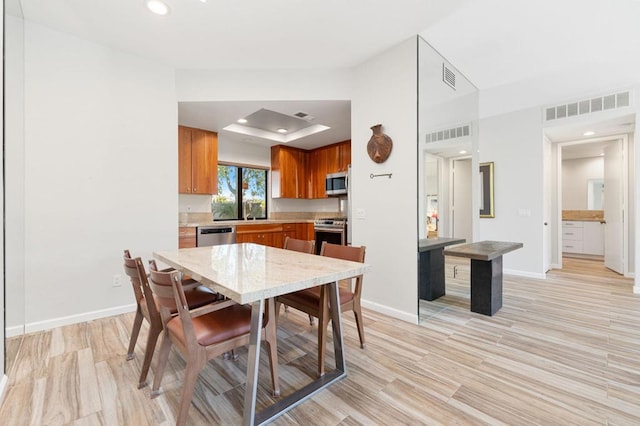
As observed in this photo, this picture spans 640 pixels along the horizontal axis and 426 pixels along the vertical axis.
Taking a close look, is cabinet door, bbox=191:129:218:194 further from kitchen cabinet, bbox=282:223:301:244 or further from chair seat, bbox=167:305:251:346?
chair seat, bbox=167:305:251:346

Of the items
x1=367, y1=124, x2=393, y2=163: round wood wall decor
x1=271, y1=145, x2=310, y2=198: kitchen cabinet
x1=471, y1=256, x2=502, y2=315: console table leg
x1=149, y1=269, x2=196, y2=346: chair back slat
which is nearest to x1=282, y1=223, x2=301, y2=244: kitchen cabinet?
x1=271, y1=145, x2=310, y2=198: kitchen cabinet

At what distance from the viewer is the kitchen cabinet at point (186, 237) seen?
405 centimetres

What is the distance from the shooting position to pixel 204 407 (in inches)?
60.9

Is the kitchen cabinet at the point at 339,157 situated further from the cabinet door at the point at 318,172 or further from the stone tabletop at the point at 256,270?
the stone tabletop at the point at 256,270

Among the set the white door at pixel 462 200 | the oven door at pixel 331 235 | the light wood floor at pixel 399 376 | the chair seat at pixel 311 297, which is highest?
the white door at pixel 462 200

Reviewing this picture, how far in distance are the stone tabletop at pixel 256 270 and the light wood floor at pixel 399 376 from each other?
715 millimetres

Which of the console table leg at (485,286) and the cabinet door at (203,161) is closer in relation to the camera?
the console table leg at (485,286)

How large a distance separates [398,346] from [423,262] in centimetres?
117

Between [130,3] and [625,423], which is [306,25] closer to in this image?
[130,3]

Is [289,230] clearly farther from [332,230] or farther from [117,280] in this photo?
[117,280]

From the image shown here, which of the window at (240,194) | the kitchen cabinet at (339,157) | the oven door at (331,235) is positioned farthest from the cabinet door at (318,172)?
the window at (240,194)

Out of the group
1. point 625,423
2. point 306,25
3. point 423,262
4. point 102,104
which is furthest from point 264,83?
point 625,423

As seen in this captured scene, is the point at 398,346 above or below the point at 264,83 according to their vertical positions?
below

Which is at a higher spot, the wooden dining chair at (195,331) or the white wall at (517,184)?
the white wall at (517,184)
